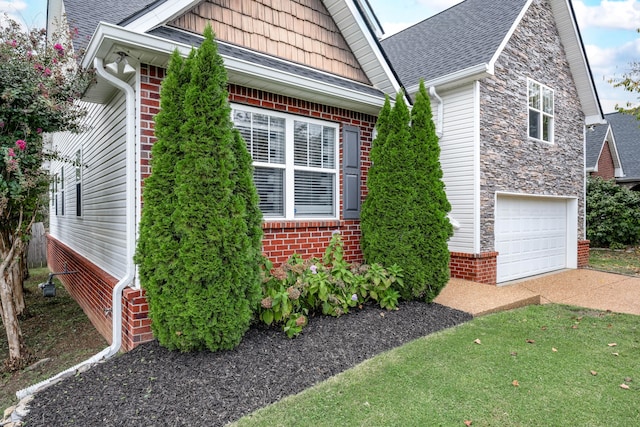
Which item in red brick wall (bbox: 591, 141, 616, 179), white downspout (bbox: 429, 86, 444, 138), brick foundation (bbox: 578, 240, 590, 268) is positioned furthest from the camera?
red brick wall (bbox: 591, 141, 616, 179)

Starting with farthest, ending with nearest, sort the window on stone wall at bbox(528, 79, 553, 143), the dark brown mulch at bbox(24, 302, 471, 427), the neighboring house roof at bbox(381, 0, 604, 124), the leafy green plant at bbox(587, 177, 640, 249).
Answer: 1. the leafy green plant at bbox(587, 177, 640, 249)
2. the window on stone wall at bbox(528, 79, 553, 143)
3. the neighboring house roof at bbox(381, 0, 604, 124)
4. the dark brown mulch at bbox(24, 302, 471, 427)

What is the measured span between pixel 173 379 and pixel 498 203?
7350 mm

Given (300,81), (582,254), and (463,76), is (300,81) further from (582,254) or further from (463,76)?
(582,254)

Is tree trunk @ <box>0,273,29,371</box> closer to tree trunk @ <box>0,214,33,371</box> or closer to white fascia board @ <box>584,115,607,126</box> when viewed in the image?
tree trunk @ <box>0,214,33,371</box>

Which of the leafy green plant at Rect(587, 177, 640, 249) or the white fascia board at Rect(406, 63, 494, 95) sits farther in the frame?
the leafy green plant at Rect(587, 177, 640, 249)

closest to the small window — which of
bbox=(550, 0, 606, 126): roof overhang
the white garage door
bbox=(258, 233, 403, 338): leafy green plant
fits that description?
bbox=(258, 233, 403, 338): leafy green plant

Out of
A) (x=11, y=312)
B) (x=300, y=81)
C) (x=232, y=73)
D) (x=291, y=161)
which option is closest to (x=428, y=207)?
(x=291, y=161)

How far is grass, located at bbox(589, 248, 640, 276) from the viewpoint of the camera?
10.3m

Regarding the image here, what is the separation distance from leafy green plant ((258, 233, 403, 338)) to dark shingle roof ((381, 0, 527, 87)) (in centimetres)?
494

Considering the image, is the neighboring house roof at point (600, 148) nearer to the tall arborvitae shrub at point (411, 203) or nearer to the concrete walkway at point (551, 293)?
the concrete walkway at point (551, 293)

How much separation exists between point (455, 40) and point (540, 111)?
2.69m

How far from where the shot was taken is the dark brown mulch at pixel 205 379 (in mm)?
2807

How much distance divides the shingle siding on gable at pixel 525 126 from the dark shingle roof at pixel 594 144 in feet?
27.6

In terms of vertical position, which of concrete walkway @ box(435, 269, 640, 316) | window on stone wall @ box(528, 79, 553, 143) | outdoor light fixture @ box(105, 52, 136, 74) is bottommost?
concrete walkway @ box(435, 269, 640, 316)
